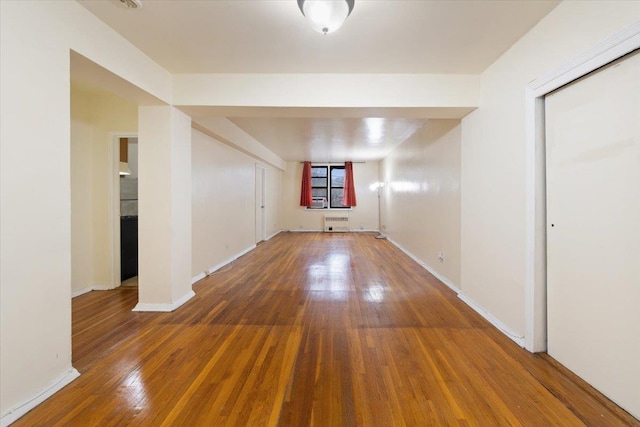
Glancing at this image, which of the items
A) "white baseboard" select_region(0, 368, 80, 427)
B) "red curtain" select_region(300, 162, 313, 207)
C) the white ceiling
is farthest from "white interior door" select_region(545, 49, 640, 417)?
"red curtain" select_region(300, 162, 313, 207)

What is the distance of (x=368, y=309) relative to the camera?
2680mm

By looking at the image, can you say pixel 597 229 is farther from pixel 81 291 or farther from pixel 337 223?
pixel 337 223

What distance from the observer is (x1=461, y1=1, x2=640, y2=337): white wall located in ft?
5.08

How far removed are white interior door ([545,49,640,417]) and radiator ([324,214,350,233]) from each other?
716 centimetres

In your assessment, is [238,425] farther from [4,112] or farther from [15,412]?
[4,112]

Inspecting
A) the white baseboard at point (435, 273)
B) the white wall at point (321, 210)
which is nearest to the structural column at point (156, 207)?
the white baseboard at point (435, 273)

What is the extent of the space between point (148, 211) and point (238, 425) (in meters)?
2.21

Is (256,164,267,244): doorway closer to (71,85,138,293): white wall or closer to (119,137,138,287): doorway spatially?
(119,137,138,287): doorway

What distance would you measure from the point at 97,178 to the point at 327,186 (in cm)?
682

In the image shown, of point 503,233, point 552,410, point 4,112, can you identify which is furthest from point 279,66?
point 552,410

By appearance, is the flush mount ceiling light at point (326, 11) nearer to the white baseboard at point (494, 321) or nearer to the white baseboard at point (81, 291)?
the white baseboard at point (494, 321)

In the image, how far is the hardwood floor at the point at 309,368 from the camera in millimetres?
1362

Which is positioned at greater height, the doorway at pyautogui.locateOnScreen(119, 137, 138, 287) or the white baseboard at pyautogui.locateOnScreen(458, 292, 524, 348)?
the doorway at pyautogui.locateOnScreen(119, 137, 138, 287)

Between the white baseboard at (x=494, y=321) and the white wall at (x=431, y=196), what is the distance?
1.25 ft
